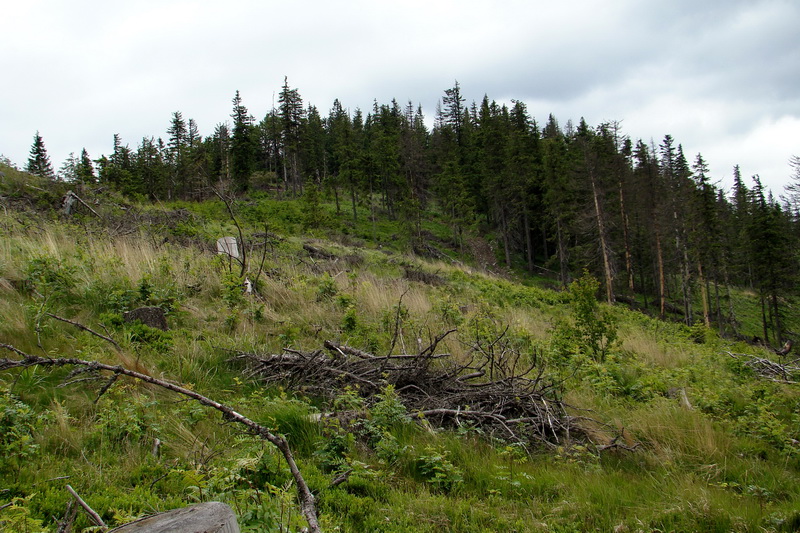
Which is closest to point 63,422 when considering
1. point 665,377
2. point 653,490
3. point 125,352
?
point 125,352

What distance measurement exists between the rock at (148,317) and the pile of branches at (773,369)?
771 centimetres

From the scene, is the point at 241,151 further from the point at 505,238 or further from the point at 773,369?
the point at 773,369

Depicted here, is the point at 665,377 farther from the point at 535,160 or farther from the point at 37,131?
the point at 37,131

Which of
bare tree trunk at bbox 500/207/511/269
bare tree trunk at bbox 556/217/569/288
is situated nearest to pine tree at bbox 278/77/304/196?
bare tree trunk at bbox 500/207/511/269

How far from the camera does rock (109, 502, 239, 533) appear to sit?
1.25 m

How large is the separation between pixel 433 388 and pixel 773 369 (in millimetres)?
6047

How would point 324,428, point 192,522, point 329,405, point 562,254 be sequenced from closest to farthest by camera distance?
point 192,522, point 324,428, point 329,405, point 562,254

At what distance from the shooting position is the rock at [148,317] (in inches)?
176

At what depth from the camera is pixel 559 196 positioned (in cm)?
3628

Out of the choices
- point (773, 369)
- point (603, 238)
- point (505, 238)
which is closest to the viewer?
point (773, 369)

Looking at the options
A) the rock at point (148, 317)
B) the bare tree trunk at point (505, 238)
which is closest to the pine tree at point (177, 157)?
the bare tree trunk at point (505, 238)

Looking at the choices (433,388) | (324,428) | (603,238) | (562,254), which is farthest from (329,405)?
(562,254)

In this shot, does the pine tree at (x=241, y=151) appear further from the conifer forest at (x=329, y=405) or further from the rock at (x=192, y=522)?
the rock at (x=192, y=522)

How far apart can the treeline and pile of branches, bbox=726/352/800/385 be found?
78.3 feet
